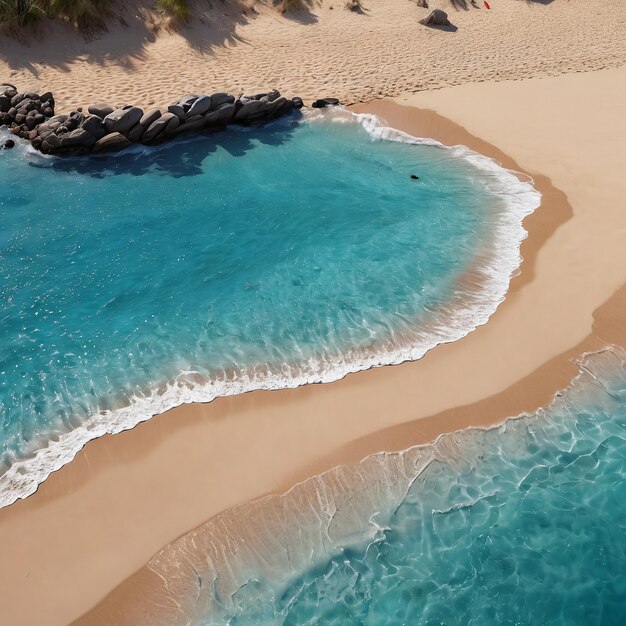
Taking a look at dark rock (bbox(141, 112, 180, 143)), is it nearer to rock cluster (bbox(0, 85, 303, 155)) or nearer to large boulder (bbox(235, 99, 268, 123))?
rock cluster (bbox(0, 85, 303, 155))

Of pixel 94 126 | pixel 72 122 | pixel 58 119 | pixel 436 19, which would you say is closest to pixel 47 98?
pixel 58 119

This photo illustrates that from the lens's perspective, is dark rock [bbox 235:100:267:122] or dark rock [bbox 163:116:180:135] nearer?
dark rock [bbox 163:116:180:135]

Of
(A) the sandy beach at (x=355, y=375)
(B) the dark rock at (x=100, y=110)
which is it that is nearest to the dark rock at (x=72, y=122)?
(B) the dark rock at (x=100, y=110)

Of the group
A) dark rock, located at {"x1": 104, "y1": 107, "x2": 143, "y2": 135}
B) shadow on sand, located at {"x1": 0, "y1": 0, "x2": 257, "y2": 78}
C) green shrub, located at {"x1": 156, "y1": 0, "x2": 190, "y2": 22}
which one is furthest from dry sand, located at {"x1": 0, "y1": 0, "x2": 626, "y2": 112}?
dark rock, located at {"x1": 104, "y1": 107, "x2": 143, "y2": 135}

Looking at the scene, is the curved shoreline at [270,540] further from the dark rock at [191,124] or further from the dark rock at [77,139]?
the dark rock at [191,124]

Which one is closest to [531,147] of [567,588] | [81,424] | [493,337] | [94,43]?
[493,337]

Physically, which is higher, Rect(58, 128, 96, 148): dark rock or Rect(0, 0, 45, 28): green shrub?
Rect(0, 0, 45, 28): green shrub
